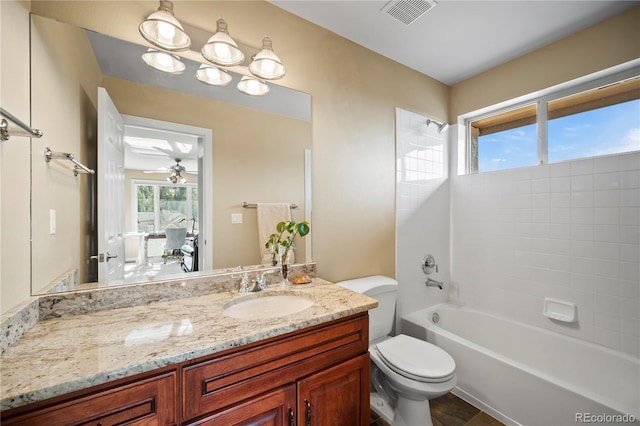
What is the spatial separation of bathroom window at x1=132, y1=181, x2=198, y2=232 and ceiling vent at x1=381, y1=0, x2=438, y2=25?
1.58 meters

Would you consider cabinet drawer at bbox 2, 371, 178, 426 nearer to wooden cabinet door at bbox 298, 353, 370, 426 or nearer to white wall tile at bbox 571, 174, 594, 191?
wooden cabinet door at bbox 298, 353, 370, 426

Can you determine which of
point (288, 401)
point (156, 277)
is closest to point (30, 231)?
point (156, 277)

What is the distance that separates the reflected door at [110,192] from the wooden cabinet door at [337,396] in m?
0.98

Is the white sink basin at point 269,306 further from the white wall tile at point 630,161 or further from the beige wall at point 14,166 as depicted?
the white wall tile at point 630,161

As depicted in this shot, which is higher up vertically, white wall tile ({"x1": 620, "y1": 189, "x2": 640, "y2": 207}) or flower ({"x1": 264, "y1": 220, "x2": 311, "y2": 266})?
white wall tile ({"x1": 620, "y1": 189, "x2": 640, "y2": 207})

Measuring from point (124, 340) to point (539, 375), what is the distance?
2073 mm

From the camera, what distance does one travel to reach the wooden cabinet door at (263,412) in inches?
32.9

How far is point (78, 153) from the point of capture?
1.13m

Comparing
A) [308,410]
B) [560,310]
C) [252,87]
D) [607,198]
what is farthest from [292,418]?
[607,198]

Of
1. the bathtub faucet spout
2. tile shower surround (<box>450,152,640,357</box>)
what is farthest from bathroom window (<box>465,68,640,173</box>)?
the bathtub faucet spout

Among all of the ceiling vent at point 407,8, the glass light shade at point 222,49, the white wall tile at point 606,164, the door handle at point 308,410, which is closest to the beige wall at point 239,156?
the glass light shade at point 222,49

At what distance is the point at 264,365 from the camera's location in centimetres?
92

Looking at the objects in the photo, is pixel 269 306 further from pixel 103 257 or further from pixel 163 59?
pixel 163 59

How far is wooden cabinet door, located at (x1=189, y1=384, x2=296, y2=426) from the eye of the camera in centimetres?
84
